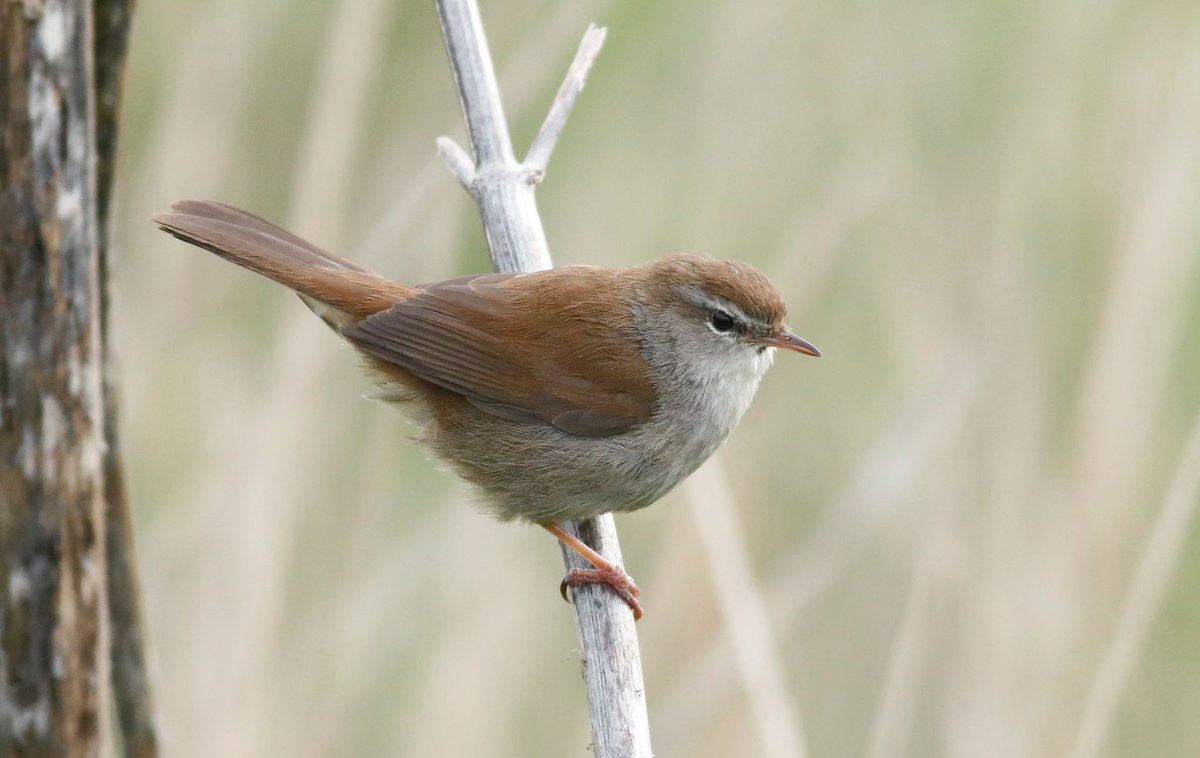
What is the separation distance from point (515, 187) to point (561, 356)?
48 centimetres

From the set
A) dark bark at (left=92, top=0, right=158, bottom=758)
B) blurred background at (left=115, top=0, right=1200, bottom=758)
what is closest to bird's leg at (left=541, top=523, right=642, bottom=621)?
blurred background at (left=115, top=0, right=1200, bottom=758)

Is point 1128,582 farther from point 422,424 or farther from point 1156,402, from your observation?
point 422,424

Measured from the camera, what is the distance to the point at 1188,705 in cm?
412

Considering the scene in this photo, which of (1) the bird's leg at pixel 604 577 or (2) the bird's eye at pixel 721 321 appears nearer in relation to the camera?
(1) the bird's leg at pixel 604 577

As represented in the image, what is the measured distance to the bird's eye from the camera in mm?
3430

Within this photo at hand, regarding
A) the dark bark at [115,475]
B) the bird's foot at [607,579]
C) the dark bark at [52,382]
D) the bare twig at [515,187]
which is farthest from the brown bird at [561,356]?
the dark bark at [52,382]

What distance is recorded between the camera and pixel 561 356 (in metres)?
3.39

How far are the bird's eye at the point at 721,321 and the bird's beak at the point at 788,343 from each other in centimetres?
10

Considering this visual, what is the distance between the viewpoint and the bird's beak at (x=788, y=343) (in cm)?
338

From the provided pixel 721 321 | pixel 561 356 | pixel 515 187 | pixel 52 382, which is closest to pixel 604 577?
pixel 561 356

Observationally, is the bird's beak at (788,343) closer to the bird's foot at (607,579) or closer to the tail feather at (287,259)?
the bird's foot at (607,579)

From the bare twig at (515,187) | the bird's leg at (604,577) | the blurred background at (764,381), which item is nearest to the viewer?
the bare twig at (515,187)

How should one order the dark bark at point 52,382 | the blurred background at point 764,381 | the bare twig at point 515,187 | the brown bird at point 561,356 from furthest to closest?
1. the blurred background at point 764,381
2. the brown bird at point 561,356
3. the bare twig at point 515,187
4. the dark bark at point 52,382

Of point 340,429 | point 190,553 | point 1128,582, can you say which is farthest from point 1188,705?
point 190,553
